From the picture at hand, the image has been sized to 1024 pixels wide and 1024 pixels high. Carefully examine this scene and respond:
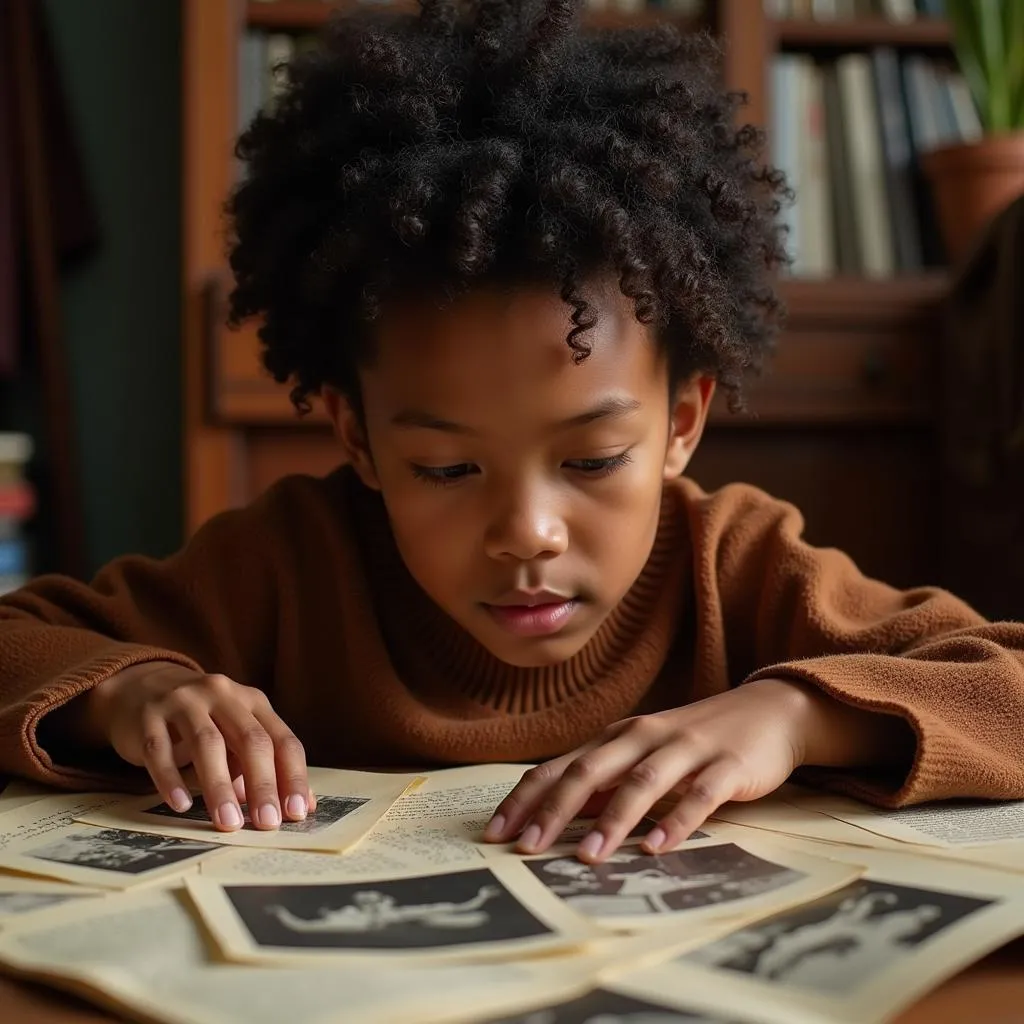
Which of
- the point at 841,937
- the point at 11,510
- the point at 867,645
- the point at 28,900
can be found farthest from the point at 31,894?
the point at 11,510

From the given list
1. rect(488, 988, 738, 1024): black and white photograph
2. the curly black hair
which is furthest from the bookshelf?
rect(488, 988, 738, 1024): black and white photograph

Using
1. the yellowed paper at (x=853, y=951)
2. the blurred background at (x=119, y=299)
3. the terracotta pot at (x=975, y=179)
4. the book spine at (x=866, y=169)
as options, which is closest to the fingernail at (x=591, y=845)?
the yellowed paper at (x=853, y=951)

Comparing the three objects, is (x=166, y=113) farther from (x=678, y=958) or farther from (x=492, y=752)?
(x=678, y=958)

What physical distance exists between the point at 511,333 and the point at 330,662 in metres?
0.35

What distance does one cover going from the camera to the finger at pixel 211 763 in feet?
2.15

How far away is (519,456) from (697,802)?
0.26 meters

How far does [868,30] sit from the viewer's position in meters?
2.02

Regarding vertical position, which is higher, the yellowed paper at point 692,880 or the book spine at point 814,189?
the book spine at point 814,189

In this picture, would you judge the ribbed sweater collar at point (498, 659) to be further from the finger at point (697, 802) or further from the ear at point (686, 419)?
the finger at point (697, 802)

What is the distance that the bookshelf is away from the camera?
71.4 inches

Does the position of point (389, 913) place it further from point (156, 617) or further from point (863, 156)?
point (863, 156)

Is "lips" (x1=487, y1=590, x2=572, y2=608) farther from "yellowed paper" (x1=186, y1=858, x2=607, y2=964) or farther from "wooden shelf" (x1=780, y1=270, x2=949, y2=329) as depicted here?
"wooden shelf" (x1=780, y1=270, x2=949, y2=329)

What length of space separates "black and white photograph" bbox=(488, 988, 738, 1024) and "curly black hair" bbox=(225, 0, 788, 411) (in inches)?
18.2

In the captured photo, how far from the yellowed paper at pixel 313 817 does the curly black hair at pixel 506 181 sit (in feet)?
0.97
